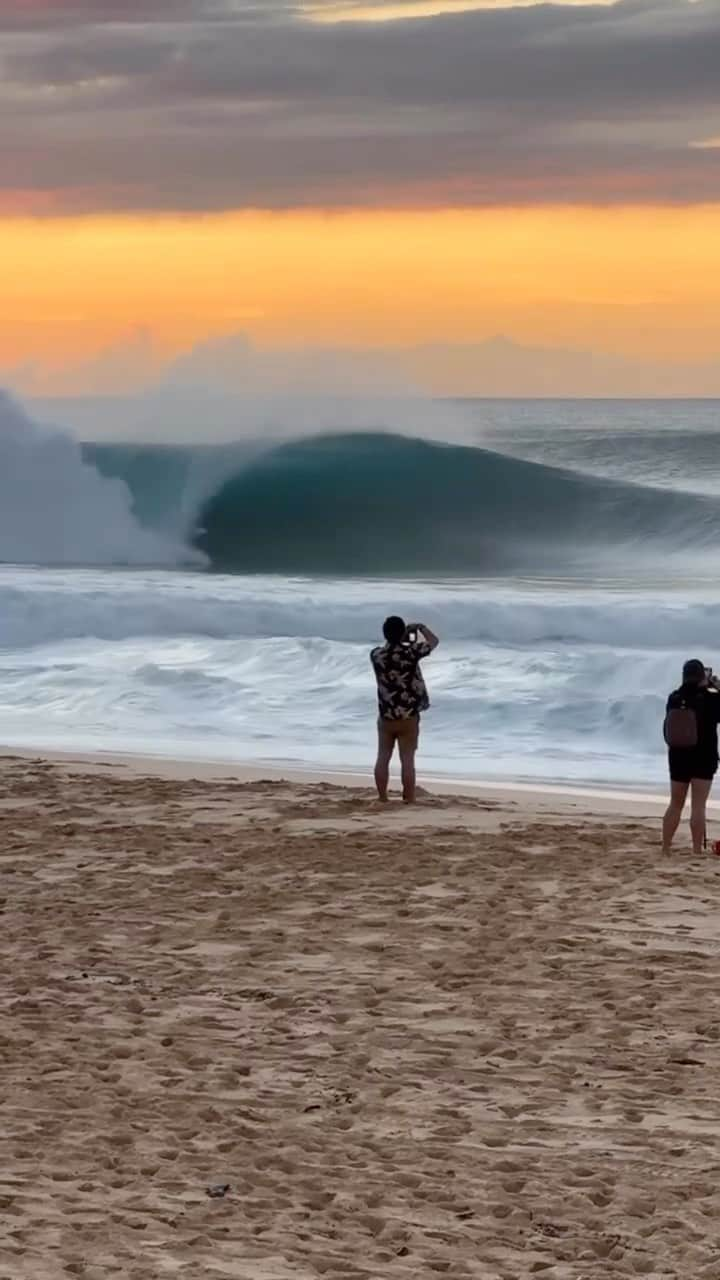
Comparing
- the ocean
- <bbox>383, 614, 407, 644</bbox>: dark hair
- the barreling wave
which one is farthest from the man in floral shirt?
the barreling wave

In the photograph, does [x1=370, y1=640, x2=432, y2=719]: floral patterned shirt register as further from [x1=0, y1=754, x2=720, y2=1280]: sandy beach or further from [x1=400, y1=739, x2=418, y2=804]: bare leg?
[x1=0, y1=754, x2=720, y2=1280]: sandy beach

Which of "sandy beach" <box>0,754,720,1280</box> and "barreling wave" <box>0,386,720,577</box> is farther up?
"barreling wave" <box>0,386,720,577</box>

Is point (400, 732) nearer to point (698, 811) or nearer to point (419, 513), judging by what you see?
Result: point (698, 811)

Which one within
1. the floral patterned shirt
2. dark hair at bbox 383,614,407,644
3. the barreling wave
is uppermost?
the barreling wave

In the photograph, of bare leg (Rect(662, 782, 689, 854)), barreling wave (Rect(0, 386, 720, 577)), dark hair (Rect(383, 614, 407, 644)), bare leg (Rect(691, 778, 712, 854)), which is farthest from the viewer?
barreling wave (Rect(0, 386, 720, 577))

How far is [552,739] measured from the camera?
14.5 meters

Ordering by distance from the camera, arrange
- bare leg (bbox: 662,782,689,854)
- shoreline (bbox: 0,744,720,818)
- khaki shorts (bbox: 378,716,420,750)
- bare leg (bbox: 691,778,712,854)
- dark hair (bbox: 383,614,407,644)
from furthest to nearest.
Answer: shoreline (bbox: 0,744,720,818) < khaki shorts (bbox: 378,716,420,750) < dark hair (bbox: 383,614,407,644) < bare leg (bbox: 691,778,712,854) < bare leg (bbox: 662,782,689,854)

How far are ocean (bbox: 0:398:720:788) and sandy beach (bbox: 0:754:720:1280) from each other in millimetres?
3831

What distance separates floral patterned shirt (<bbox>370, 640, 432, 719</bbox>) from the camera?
35.6 feet

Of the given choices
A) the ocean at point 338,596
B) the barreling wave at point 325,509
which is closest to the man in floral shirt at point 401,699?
the ocean at point 338,596

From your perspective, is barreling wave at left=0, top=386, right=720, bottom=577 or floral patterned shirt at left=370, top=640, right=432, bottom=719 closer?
floral patterned shirt at left=370, top=640, right=432, bottom=719

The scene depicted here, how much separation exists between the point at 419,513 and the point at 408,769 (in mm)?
25526

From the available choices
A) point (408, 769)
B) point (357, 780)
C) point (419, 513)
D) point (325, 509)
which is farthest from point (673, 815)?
point (325, 509)

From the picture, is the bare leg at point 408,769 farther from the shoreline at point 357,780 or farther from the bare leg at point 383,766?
the shoreline at point 357,780
